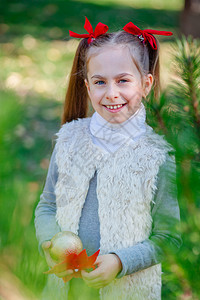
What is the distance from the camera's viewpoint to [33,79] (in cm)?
409

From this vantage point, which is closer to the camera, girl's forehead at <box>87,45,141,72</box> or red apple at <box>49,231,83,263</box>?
red apple at <box>49,231,83,263</box>

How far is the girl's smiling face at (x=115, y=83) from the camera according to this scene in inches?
34.7

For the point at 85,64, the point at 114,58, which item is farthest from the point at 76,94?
the point at 114,58

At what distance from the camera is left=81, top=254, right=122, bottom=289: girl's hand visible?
0.80m

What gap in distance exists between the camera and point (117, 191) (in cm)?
94

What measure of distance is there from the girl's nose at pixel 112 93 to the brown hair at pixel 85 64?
0.30 feet

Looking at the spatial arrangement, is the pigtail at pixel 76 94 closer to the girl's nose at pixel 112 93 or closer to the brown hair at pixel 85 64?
the brown hair at pixel 85 64

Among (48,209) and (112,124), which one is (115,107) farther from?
(48,209)

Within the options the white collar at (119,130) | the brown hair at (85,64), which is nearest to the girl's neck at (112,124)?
the white collar at (119,130)

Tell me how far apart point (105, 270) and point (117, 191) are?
0.19 metres

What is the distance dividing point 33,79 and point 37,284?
3.92 m

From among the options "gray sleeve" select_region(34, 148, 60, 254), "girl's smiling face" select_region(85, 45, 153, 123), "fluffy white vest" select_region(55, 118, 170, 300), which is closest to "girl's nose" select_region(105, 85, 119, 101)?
"girl's smiling face" select_region(85, 45, 153, 123)

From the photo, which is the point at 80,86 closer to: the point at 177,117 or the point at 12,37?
the point at 177,117

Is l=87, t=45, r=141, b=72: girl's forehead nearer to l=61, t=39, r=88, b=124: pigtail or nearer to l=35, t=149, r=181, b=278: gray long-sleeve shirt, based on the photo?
l=61, t=39, r=88, b=124: pigtail
